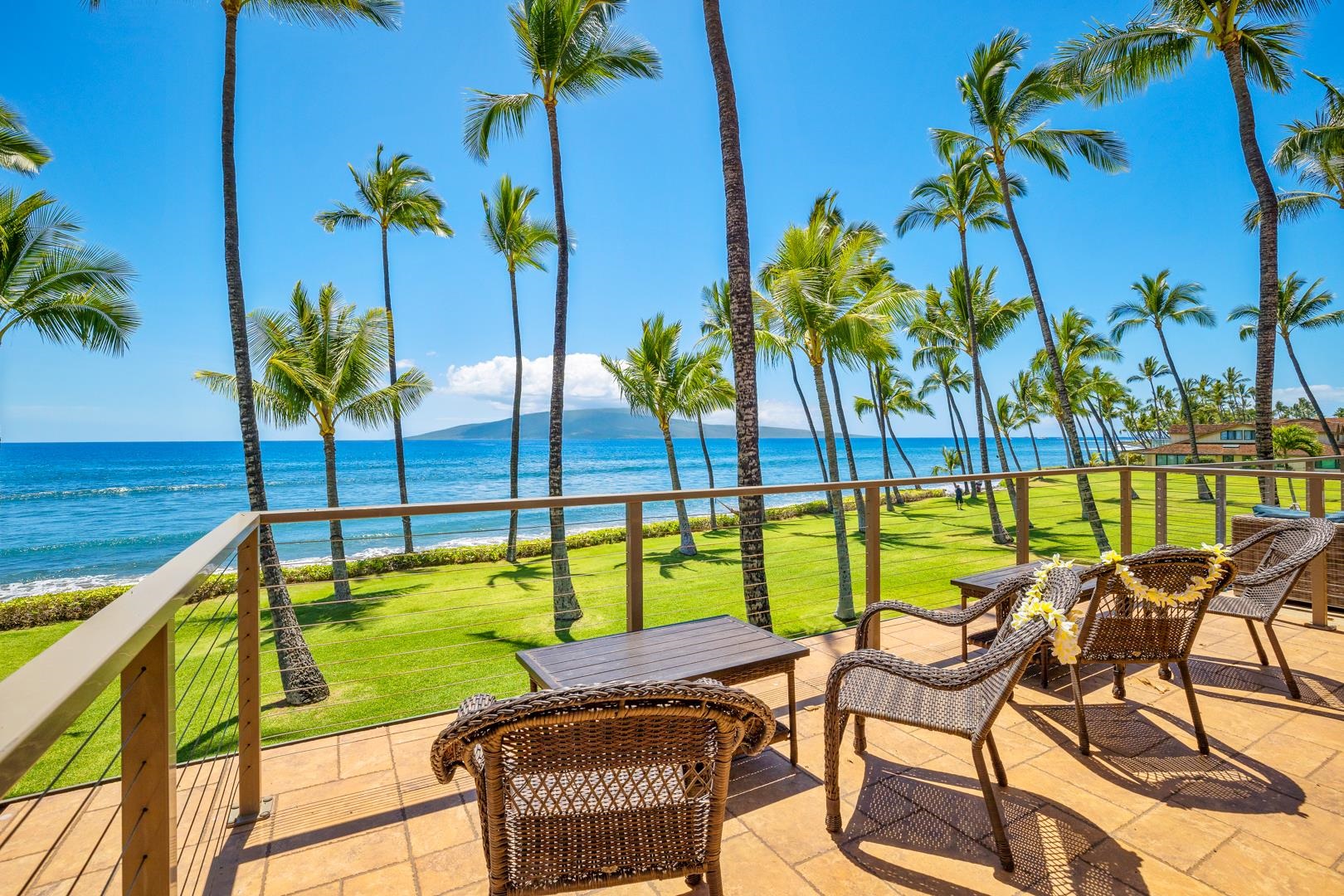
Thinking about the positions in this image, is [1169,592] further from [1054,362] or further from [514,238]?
[514,238]

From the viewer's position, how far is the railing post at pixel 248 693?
7.89 feet

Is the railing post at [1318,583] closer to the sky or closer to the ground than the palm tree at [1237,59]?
closer to the ground

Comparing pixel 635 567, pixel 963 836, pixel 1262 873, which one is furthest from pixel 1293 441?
pixel 635 567

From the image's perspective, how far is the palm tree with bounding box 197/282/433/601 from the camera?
11.5 m

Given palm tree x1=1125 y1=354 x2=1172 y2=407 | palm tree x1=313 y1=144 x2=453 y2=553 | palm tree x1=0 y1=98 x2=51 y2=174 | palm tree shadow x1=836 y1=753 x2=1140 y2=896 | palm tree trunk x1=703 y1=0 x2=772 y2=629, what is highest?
palm tree x1=313 y1=144 x2=453 y2=553

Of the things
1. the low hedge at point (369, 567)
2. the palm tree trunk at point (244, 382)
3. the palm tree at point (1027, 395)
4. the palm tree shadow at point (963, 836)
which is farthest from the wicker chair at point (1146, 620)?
the palm tree at point (1027, 395)

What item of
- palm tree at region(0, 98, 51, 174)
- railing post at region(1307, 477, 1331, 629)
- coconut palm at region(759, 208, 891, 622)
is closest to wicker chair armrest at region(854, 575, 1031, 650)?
railing post at region(1307, 477, 1331, 629)

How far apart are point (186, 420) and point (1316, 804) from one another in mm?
70368

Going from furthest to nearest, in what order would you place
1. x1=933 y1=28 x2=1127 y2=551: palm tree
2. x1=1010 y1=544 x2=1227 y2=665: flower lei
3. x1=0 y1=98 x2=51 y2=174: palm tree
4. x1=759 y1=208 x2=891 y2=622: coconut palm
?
x1=933 y1=28 x2=1127 y2=551: palm tree
x1=759 y1=208 x2=891 y2=622: coconut palm
x1=0 y1=98 x2=51 y2=174: palm tree
x1=1010 y1=544 x2=1227 y2=665: flower lei

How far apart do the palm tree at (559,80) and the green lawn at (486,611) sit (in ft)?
5.33

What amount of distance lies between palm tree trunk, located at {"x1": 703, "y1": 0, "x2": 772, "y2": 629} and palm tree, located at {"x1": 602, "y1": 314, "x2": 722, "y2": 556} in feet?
37.3

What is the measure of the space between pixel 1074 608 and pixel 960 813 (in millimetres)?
950

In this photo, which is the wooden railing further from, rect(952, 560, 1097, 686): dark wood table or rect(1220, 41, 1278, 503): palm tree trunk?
rect(1220, 41, 1278, 503): palm tree trunk

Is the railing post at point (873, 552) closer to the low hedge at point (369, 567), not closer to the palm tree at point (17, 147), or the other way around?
the low hedge at point (369, 567)
